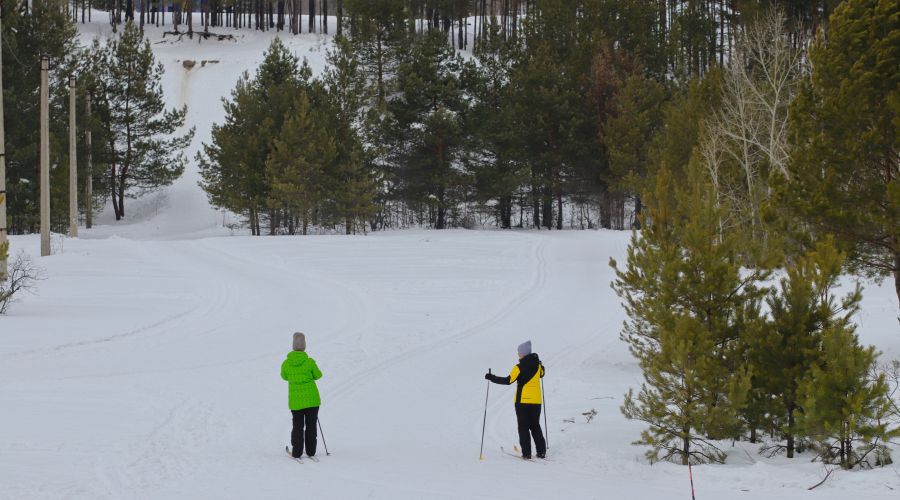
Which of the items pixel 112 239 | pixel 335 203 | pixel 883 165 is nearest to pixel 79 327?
pixel 883 165

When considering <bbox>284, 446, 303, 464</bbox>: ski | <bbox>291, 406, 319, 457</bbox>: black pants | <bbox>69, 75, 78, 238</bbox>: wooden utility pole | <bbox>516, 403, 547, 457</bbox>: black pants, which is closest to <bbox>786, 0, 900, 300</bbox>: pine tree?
<bbox>516, 403, 547, 457</bbox>: black pants

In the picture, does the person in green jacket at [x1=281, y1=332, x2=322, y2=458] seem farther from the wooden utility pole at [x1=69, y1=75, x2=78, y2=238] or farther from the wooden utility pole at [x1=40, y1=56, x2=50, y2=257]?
the wooden utility pole at [x1=69, y1=75, x2=78, y2=238]

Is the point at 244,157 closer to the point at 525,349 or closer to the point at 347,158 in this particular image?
the point at 347,158

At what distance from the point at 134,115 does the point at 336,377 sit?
3783 cm

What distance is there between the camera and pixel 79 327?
57.7 ft

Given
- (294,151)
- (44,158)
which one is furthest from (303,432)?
(294,151)

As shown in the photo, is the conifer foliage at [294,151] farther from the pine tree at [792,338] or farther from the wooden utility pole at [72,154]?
the pine tree at [792,338]

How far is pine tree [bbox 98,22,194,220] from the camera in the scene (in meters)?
47.2

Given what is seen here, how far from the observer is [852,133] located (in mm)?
13539

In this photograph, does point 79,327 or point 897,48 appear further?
point 79,327

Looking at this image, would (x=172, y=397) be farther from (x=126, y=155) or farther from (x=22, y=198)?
(x=126, y=155)

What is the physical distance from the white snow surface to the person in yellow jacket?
301 mm

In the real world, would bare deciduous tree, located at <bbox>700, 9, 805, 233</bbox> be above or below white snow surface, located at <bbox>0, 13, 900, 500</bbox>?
above

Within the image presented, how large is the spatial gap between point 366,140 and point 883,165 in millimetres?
30730
